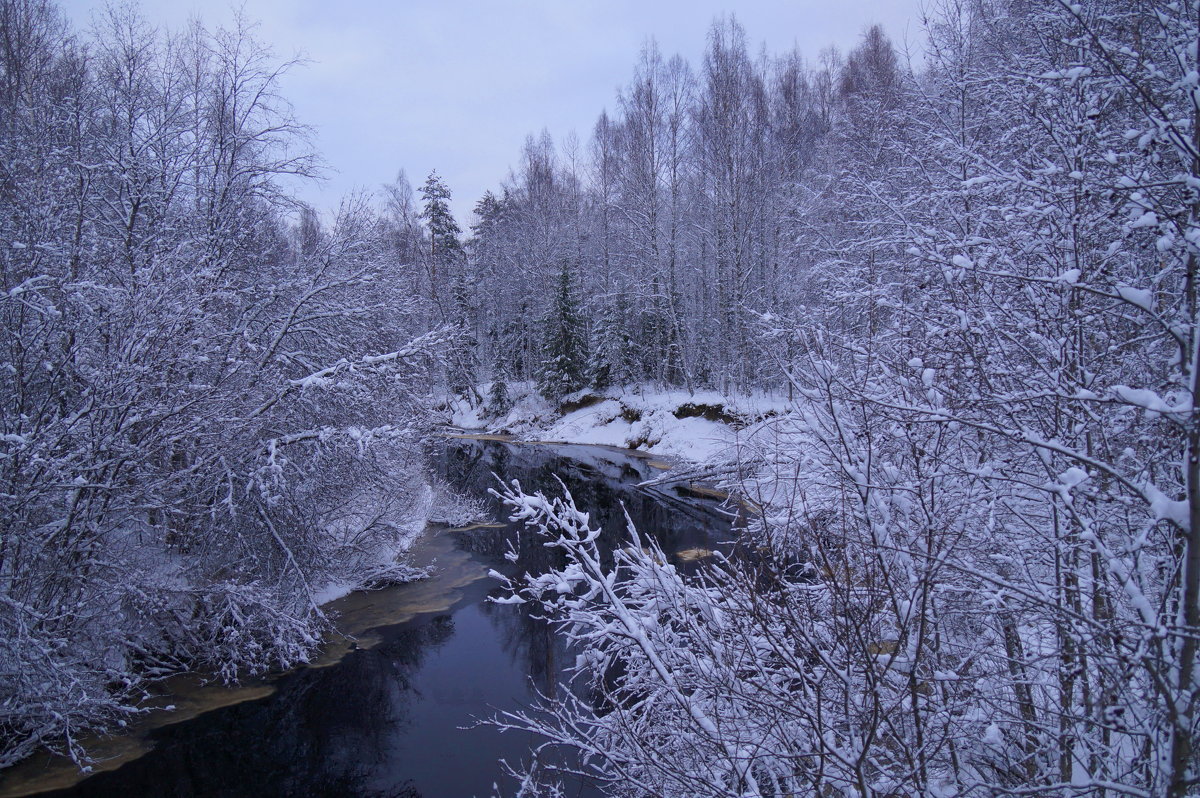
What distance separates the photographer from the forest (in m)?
2.51

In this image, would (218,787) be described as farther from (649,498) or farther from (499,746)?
(649,498)

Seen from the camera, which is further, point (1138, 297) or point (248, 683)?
point (248, 683)

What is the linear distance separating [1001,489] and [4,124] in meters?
13.0

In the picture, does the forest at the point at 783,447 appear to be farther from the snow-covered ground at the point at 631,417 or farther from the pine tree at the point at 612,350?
the pine tree at the point at 612,350

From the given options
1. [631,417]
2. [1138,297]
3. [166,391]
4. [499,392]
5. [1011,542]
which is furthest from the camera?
[499,392]

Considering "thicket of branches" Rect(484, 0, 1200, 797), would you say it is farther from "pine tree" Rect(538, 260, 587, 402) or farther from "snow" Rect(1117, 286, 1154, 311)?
"pine tree" Rect(538, 260, 587, 402)

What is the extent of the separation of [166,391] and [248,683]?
13.3 feet

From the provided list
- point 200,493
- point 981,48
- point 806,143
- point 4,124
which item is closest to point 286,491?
point 200,493

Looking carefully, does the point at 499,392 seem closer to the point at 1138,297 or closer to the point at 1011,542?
the point at 1011,542

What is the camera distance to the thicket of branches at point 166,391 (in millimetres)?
6551

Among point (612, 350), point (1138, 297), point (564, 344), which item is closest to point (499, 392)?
point (564, 344)

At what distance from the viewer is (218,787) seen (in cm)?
659

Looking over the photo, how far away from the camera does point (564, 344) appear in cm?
3209

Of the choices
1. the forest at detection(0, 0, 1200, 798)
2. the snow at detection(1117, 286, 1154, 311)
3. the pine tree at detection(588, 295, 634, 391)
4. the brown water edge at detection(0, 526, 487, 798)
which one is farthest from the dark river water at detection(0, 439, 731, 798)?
the pine tree at detection(588, 295, 634, 391)
